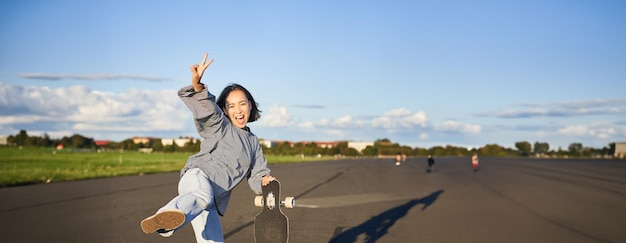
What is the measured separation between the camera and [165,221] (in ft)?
11.6

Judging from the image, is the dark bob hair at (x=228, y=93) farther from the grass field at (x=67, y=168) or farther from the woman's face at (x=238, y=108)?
the grass field at (x=67, y=168)

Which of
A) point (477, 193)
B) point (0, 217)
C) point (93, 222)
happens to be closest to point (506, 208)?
point (477, 193)

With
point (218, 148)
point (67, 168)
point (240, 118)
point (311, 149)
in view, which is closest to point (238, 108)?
point (240, 118)

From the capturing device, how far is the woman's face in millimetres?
4586

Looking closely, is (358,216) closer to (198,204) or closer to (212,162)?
(212,162)

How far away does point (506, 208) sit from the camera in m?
14.2

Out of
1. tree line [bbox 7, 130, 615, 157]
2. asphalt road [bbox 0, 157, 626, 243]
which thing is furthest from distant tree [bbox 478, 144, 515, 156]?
asphalt road [bbox 0, 157, 626, 243]

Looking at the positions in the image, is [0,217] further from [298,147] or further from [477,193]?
[298,147]

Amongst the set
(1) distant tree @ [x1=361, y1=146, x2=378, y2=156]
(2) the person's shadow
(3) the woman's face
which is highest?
(1) distant tree @ [x1=361, y1=146, x2=378, y2=156]

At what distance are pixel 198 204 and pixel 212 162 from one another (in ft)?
1.72

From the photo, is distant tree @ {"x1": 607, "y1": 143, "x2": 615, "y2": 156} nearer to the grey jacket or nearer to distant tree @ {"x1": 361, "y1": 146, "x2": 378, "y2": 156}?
distant tree @ {"x1": 361, "y1": 146, "x2": 378, "y2": 156}

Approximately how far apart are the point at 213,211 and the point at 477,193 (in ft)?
51.9

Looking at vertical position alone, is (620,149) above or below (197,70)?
above

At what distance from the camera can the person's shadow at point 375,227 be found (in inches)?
352
